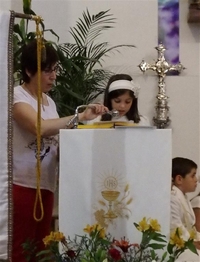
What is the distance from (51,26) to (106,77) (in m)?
0.55

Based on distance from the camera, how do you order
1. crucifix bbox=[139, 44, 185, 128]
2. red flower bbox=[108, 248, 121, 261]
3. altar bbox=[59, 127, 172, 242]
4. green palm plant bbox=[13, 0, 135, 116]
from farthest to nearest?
1. crucifix bbox=[139, 44, 185, 128]
2. green palm plant bbox=[13, 0, 135, 116]
3. altar bbox=[59, 127, 172, 242]
4. red flower bbox=[108, 248, 121, 261]

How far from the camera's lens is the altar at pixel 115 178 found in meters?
1.65

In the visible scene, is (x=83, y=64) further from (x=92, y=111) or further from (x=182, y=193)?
(x=92, y=111)

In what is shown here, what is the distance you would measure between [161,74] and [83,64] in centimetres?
55

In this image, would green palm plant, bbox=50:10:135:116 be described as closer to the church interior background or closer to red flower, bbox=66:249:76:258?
the church interior background

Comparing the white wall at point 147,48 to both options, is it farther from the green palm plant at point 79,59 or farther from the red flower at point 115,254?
the red flower at point 115,254

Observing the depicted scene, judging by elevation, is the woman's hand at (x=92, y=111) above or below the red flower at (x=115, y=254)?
above

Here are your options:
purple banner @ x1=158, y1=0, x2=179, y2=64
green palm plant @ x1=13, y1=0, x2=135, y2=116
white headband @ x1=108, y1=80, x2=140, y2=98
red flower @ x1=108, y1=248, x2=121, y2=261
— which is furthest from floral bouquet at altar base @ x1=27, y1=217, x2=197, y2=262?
purple banner @ x1=158, y1=0, x2=179, y2=64

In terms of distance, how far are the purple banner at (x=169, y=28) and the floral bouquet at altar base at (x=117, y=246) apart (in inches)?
74.2

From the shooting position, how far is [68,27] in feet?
11.0

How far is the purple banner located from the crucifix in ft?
0.23

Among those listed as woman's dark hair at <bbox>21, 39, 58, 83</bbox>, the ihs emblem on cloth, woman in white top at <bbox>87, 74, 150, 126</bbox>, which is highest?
woman's dark hair at <bbox>21, 39, 58, 83</bbox>

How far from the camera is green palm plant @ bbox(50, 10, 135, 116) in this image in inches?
115

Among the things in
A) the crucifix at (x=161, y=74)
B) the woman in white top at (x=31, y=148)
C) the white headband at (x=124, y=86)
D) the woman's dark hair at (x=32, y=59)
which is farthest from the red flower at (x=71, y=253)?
the crucifix at (x=161, y=74)
